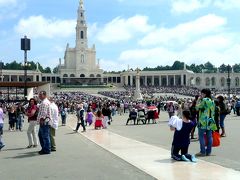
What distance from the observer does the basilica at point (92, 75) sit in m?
150

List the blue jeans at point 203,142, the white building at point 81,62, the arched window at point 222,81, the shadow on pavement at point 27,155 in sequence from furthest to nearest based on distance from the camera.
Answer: the arched window at point 222,81
the white building at point 81,62
the shadow on pavement at point 27,155
the blue jeans at point 203,142

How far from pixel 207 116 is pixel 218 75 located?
5727 inches

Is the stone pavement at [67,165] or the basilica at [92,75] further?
the basilica at [92,75]

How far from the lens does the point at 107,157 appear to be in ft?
36.5

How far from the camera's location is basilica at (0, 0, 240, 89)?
15000cm

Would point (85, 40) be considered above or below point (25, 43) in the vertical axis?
above

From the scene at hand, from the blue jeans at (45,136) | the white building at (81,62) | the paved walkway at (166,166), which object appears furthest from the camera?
the white building at (81,62)

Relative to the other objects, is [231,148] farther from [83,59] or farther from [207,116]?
[83,59]

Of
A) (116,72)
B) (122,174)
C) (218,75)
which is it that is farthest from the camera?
(116,72)

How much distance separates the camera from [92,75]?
151125mm

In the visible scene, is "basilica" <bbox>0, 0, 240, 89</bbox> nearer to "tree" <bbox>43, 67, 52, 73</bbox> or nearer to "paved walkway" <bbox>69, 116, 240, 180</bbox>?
"tree" <bbox>43, 67, 52, 73</bbox>

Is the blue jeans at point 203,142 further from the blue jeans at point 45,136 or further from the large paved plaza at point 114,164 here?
the blue jeans at point 45,136

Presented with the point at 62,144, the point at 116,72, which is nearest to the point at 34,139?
the point at 62,144

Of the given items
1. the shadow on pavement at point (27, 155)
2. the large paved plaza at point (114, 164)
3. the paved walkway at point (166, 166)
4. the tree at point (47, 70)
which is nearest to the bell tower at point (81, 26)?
the tree at point (47, 70)
